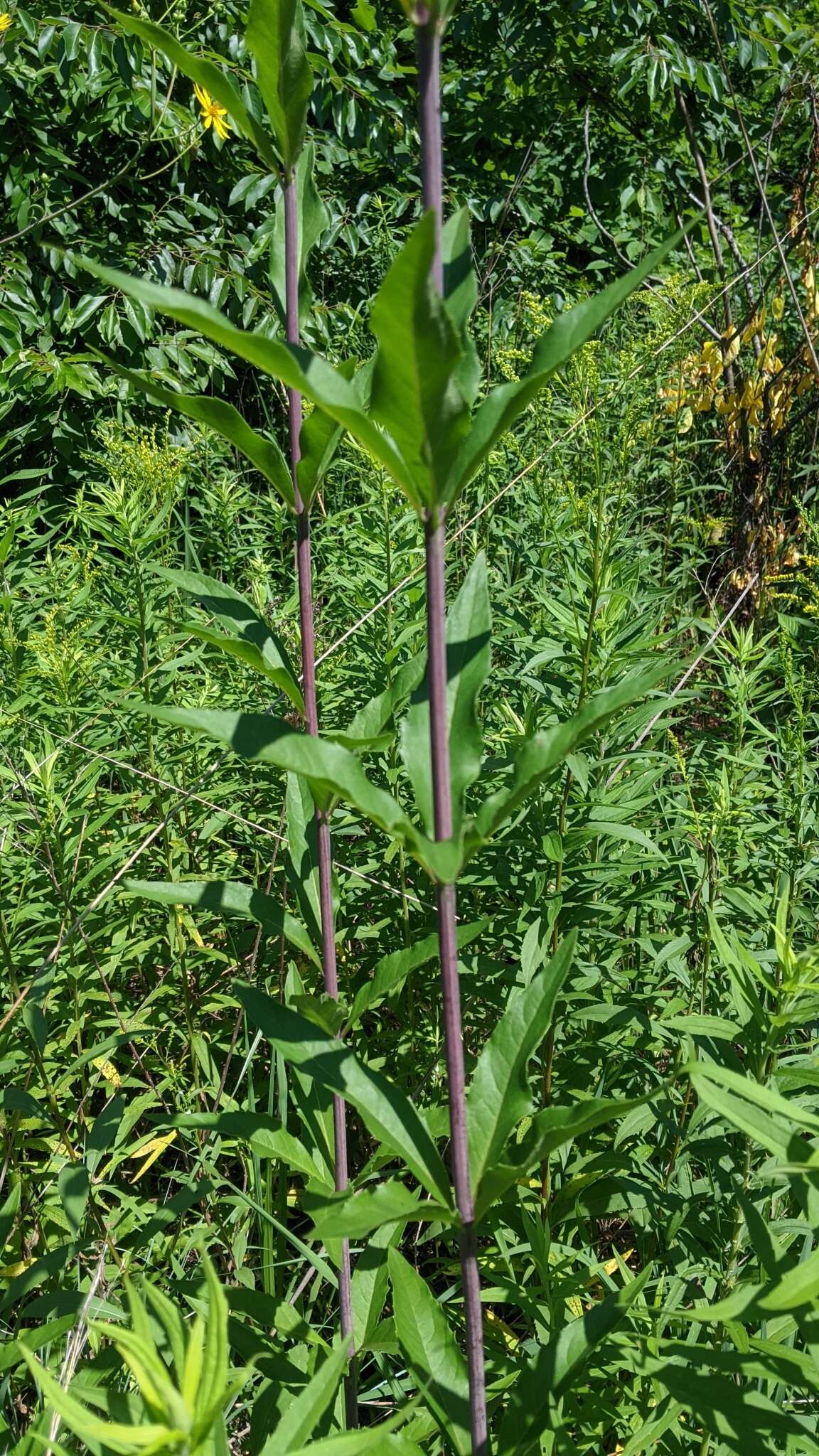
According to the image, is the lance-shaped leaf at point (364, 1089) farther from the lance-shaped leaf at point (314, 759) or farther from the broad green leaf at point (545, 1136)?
the lance-shaped leaf at point (314, 759)

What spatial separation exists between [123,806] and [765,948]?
4.09 ft

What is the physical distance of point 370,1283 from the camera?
1268mm

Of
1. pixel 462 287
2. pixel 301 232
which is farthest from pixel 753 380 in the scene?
pixel 462 287

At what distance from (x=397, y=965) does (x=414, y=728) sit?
13.3 inches

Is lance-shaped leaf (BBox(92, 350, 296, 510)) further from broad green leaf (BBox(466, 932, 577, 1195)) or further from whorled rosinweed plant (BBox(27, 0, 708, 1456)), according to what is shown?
broad green leaf (BBox(466, 932, 577, 1195))

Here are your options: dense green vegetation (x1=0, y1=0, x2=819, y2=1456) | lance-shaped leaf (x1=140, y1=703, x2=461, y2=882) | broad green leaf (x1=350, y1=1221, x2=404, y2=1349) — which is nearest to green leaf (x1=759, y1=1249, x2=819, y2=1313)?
dense green vegetation (x1=0, y1=0, x2=819, y2=1456)

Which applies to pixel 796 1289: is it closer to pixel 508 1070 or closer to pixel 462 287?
pixel 508 1070

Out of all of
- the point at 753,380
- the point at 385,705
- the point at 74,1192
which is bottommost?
the point at 74,1192

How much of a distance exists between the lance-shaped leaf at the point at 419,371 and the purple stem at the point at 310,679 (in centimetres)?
30

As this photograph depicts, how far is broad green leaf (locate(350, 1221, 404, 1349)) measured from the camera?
1.17m

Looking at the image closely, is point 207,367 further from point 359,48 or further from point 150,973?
point 150,973

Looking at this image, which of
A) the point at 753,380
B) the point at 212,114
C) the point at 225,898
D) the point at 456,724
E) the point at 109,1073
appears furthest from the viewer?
the point at 212,114

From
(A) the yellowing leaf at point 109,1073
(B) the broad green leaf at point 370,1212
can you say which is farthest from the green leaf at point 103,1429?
(A) the yellowing leaf at point 109,1073

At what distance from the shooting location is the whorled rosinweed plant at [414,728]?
72cm
